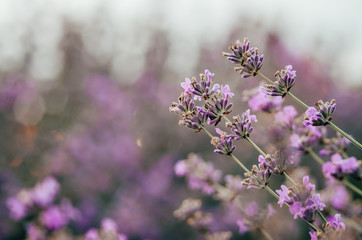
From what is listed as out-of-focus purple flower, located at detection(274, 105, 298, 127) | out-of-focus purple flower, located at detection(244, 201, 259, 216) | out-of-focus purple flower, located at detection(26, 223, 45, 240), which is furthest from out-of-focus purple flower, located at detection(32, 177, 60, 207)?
out-of-focus purple flower, located at detection(274, 105, 298, 127)

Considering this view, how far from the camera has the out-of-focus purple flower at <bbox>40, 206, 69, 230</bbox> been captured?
2850 mm

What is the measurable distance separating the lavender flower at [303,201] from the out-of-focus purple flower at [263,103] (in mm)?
605

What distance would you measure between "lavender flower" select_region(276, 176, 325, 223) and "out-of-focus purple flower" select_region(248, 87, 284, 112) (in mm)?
605

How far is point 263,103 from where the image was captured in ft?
5.68

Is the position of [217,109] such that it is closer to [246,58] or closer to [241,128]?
[241,128]

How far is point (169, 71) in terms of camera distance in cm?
816

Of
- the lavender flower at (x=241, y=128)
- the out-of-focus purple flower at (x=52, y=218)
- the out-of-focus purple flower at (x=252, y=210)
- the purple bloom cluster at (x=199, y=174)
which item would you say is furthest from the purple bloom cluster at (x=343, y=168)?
the out-of-focus purple flower at (x=52, y=218)

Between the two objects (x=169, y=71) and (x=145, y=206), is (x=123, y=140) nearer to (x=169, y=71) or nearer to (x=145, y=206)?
(x=145, y=206)

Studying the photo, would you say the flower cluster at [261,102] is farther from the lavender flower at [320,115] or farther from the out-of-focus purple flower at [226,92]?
the lavender flower at [320,115]

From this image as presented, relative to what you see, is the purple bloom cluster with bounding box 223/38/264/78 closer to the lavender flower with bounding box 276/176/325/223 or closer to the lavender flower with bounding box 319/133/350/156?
the lavender flower with bounding box 276/176/325/223

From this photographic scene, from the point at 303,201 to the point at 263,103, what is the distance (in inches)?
27.0

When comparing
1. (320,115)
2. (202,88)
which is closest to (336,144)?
(320,115)

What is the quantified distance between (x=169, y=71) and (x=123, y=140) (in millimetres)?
2834

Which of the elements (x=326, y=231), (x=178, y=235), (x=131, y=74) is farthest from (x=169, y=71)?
(x=326, y=231)
